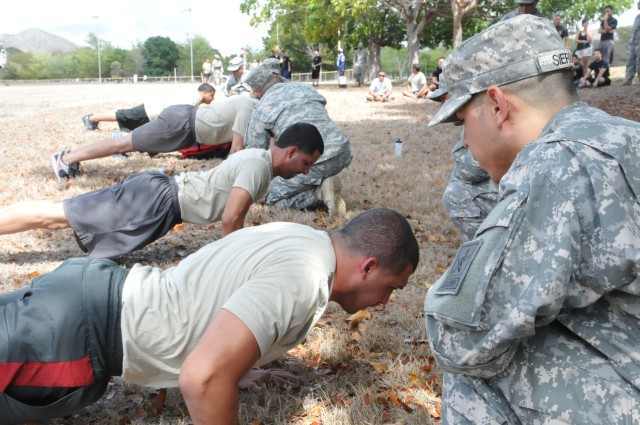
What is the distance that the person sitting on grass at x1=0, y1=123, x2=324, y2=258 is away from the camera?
424 centimetres

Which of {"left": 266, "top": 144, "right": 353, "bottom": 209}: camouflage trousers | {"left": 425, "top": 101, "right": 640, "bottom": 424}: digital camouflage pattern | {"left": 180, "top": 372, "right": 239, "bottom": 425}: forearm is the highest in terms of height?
{"left": 425, "top": 101, "right": 640, "bottom": 424}: digital camouflage pattern

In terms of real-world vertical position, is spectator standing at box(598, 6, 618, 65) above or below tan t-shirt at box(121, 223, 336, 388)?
above

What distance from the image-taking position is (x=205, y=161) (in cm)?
831

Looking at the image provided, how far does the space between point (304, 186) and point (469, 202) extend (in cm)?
236

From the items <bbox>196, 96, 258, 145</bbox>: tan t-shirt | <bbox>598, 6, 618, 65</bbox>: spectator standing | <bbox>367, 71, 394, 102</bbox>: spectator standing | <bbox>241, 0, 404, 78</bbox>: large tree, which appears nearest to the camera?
<bbox>196, 96, 258, 145</bbox>: tan t-shirt

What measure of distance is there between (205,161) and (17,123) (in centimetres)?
635

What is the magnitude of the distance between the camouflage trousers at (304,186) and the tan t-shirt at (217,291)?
367 centimetres

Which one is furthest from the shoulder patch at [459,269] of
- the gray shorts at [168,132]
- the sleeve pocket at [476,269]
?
the gray shorts at [168,132]

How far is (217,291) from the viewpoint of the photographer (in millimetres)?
2252

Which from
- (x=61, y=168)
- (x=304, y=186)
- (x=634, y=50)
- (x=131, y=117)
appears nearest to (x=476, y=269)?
(x=304, y=186)

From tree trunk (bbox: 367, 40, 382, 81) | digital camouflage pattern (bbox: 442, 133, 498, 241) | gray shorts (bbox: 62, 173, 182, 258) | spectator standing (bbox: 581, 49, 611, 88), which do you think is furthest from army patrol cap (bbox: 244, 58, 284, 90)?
tree trunk (bbox: 367, 40, 382, 81)

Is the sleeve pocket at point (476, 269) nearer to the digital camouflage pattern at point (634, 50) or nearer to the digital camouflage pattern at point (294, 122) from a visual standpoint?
the digital camouflage pattern at point (294, 122)

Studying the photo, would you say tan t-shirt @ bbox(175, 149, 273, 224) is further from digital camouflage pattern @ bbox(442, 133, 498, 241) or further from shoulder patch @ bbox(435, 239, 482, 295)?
shoulder patch @ bbox(435, 239, 482, 295)

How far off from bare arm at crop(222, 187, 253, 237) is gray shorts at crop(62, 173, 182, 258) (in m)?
0.53
